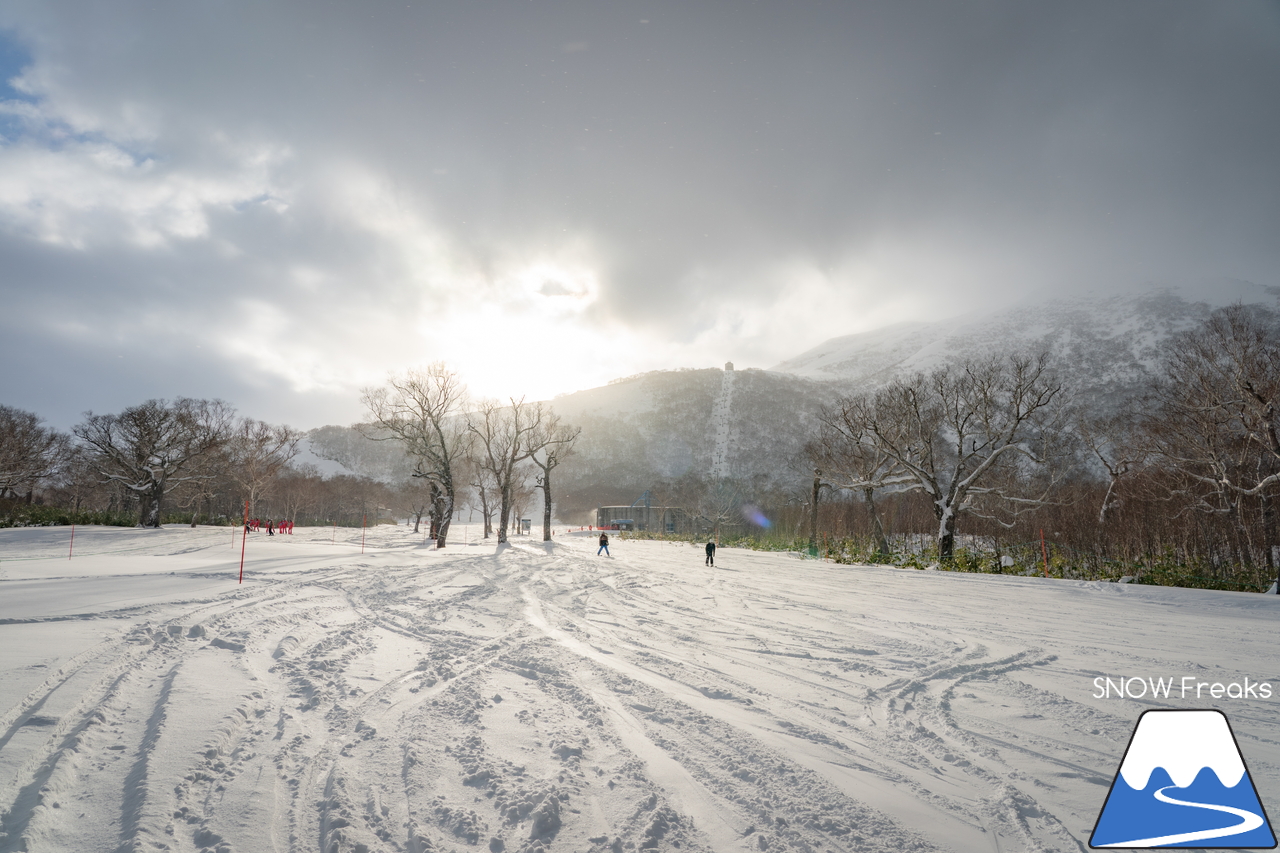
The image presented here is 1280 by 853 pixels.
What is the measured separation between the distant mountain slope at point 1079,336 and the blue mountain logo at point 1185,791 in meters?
88.2

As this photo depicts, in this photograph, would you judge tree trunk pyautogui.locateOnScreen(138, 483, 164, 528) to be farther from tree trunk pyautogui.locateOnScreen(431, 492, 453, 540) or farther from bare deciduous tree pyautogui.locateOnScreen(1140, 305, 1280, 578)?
bare deciduous tree pyautogui.locateOnScreen(1140, 305, 1280, 578)

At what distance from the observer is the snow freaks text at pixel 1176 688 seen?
494 centimetres

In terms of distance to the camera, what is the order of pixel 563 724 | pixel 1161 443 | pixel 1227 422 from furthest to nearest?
pixel 1161 443, pixel 1227 422, pixel 563 724

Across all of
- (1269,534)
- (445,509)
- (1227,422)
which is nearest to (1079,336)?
(1227,422)

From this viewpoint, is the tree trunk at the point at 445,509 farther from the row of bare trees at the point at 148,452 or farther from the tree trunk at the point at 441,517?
the row of bare trees at the point at 148,452

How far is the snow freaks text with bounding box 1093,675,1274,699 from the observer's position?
4941 mm

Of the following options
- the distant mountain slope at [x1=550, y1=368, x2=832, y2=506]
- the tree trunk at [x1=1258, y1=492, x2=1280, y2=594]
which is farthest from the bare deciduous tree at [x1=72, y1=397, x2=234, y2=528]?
the distant mountain slope at [x1=550, y1=368, x2=832, y2=506]

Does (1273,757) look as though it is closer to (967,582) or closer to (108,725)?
→ (108,725)

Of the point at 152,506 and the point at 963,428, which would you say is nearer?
the point at 963,428

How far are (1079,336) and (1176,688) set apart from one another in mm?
139457

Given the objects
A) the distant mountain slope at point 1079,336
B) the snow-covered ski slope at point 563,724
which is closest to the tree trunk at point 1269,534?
the snow-covered ski slope at point 563,724

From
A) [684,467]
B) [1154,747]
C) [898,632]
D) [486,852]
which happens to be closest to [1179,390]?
[898,632]

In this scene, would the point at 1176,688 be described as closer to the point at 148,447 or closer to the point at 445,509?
the point at 445,509

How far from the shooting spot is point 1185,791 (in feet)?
7.86
